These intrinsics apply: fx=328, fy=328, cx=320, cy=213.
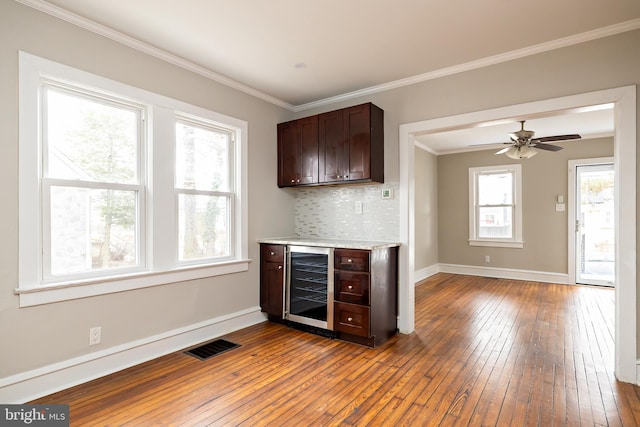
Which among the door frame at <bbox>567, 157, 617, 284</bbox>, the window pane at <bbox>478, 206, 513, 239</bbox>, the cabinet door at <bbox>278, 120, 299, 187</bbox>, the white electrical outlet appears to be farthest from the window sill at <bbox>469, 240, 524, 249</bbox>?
the white electrical outlet

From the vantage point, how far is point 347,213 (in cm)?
413

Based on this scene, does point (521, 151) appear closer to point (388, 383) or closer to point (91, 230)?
point (388, 383)

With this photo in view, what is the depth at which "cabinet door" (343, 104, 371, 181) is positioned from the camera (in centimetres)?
355

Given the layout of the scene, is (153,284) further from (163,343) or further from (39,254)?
(39,254)

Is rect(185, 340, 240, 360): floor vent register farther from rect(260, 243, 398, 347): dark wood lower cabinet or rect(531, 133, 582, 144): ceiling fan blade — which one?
rect(531, 133, 582, 144): ceiling fan blade

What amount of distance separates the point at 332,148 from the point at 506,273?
5.06 m

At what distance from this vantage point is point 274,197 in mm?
4324

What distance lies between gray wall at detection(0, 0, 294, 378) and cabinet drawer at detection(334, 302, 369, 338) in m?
1.15

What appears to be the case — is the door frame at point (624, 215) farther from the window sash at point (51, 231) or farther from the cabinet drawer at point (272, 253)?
the window sash at point (51, 231)

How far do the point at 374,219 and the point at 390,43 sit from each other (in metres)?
1.86

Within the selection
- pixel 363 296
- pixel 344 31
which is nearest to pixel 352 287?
pixel 363 296

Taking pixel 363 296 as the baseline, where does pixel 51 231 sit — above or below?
above

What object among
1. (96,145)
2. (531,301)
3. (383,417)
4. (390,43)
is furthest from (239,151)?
(531,301)

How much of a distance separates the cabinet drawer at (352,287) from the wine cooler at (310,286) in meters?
0.09
